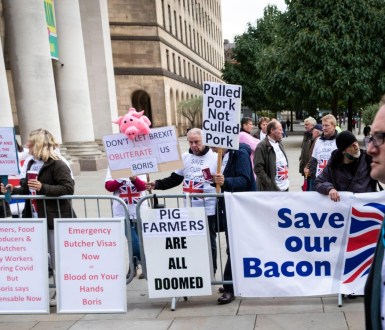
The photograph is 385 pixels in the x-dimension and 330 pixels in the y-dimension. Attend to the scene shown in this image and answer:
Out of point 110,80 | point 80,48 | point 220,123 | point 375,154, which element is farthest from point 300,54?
point 375,154

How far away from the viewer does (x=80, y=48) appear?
1764 cm

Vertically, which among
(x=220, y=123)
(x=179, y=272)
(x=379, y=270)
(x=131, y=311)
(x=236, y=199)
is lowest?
(x=131, y=311)

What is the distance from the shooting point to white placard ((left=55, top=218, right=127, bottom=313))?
14.7 feet

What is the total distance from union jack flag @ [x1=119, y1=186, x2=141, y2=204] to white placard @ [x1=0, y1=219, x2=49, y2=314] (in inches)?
48.8

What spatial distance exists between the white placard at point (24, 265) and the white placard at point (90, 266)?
0.58 feet

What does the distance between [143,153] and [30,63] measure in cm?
1103

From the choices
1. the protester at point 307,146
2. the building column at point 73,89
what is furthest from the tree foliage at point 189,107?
the protester at point 307,146

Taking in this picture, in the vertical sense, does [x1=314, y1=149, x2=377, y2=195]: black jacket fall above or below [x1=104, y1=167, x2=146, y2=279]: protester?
above

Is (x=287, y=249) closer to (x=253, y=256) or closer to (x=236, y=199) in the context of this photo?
(x=253, y=256)

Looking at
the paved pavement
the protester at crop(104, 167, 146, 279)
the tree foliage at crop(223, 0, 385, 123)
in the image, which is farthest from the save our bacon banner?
the tree foliage at crop(223, 0, 385, 123)

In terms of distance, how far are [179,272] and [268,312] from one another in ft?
3.33

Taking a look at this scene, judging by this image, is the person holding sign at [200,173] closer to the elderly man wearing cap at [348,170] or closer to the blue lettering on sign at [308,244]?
the blue lettering on sign at [308,244]

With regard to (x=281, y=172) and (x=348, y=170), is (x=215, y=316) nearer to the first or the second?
(x=348, y=170)

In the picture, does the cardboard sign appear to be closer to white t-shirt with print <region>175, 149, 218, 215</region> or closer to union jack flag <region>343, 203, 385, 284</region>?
white t-shirt with print <region>175, 149, 218, 215</region>
